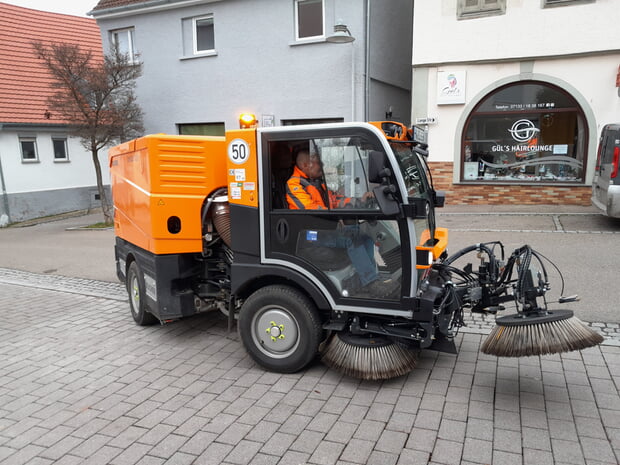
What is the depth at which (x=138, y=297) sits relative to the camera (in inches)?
221

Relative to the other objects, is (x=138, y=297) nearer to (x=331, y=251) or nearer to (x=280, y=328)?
(x=280, y=328)

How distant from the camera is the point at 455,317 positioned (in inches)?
163

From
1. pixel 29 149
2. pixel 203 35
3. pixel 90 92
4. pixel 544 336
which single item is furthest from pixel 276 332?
pixel 29 149

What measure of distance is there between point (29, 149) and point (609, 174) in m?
17.6

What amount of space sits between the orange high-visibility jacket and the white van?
736 cm

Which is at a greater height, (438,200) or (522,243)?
(438,200)

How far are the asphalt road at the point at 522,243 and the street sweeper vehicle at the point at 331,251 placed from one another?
2.17m

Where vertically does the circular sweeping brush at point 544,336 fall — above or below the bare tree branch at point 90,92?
below

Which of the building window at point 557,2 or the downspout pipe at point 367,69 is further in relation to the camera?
the downspout pipe at point 367,69

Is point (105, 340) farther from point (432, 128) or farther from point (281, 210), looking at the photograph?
point (432, 128)

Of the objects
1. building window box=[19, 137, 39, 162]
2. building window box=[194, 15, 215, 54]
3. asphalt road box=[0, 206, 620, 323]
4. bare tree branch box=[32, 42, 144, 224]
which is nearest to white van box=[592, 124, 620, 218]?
asphalt road box=[0, 206, 620, 323]

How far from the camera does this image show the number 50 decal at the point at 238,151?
416 cm

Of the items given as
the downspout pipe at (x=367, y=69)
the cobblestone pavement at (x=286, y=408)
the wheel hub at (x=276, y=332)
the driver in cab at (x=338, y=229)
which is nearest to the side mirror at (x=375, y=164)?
the driver in cab at (x=338, y=229)

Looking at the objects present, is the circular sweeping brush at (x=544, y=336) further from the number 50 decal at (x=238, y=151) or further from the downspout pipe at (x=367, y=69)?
the downspout pipe at (x=367, y=69)
